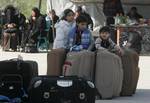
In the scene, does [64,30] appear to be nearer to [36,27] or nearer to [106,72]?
[106,72]

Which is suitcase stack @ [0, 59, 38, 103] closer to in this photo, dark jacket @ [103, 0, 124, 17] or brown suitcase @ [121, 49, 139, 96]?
brown suitcase @ [121, 49, 139, 96]

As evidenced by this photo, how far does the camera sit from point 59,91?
916 centimetres

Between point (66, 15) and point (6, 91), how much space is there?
2.92 m

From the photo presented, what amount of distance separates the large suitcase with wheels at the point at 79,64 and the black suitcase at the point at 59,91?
68.1 inches

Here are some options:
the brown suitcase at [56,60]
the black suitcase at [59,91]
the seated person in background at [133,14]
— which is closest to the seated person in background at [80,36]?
the brown suitcase at [56,60]

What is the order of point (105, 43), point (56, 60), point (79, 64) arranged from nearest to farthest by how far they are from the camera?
point (79, 64)
point (56, 60)
point (105, 43)

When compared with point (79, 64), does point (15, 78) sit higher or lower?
lower

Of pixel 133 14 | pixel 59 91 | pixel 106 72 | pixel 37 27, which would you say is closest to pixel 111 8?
pixel 133 14

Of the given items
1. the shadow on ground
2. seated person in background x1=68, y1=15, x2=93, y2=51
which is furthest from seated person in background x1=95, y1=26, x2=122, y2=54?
the shadow on ground

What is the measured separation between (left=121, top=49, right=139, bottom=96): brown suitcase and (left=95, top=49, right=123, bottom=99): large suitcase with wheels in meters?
0.43

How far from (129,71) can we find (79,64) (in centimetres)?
110

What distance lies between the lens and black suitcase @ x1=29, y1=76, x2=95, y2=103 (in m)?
9.17

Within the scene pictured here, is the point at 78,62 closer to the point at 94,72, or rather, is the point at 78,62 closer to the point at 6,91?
the point at 94,72

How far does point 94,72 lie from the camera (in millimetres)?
11266
